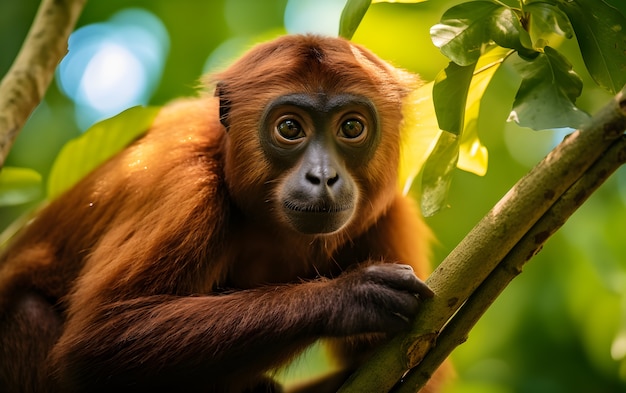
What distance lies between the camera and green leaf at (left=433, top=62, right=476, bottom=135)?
5.16m

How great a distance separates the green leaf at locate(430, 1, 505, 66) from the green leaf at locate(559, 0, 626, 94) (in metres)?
0.46

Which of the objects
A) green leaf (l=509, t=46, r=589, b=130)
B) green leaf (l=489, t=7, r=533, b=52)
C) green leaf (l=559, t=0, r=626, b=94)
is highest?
green leaf (l=559, t=0, r=626, b=94)

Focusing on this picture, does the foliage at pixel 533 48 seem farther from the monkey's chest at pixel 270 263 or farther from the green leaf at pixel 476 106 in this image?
the monkey's chest at pixel 270 263

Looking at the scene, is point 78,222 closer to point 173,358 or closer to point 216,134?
point 216,134

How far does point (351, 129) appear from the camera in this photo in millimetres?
7133

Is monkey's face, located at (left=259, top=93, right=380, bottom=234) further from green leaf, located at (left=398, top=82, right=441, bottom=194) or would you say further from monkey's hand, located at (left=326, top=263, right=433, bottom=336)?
monkey's hand, located at (left=326, top=263, right=433, bottom=336)

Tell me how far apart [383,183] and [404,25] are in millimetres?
4427

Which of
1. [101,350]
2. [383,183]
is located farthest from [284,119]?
[101,350]

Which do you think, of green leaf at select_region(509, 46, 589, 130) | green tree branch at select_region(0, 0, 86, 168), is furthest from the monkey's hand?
green tree branch at select_region(0, 0, 86, 168)

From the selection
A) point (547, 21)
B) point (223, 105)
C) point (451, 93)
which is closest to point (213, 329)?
point (223, 105)

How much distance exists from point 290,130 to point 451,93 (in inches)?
84.0

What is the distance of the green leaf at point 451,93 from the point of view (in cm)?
516

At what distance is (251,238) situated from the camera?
7.52 meters

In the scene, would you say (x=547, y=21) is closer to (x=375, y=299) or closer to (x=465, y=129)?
(x=465, y=129)
